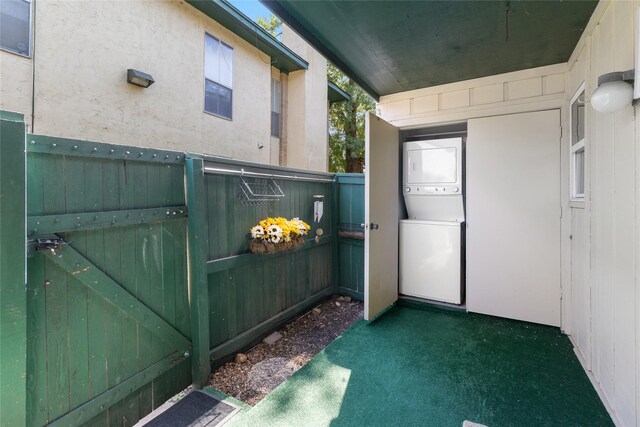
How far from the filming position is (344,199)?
4105mm

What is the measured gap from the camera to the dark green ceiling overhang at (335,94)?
866 centimetres

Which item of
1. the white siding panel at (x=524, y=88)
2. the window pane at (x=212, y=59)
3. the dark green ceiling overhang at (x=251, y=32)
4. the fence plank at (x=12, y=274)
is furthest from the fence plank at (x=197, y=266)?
the dark green ceiling overhang at (x=251, y=32)

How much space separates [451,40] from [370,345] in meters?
2.67

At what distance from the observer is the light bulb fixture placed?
4.70 feet

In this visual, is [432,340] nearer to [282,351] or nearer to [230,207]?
[282,351]

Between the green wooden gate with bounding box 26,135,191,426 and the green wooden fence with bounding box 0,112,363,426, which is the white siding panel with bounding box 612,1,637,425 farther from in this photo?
the green wooden gate with bounding box 26,135,191,426

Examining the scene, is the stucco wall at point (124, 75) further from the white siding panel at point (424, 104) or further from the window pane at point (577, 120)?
the window pane at point (577, 120)

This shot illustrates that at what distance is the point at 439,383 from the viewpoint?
2.12m

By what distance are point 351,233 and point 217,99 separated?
3.72m

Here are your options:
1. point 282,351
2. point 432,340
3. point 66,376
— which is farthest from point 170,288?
point 432,340

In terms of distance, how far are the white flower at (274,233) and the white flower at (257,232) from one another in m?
0.06

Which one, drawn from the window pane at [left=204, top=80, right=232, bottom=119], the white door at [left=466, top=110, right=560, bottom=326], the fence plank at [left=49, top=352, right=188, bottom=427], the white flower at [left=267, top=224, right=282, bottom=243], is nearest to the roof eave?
the white door at [left=466, top=110, right=560, bottom=326]

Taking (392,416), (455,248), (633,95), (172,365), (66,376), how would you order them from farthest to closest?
(455,248) < (172,365) < (392,416) < (66,376) < (633,95)

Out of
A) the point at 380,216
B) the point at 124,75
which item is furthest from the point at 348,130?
the point at 380,216
